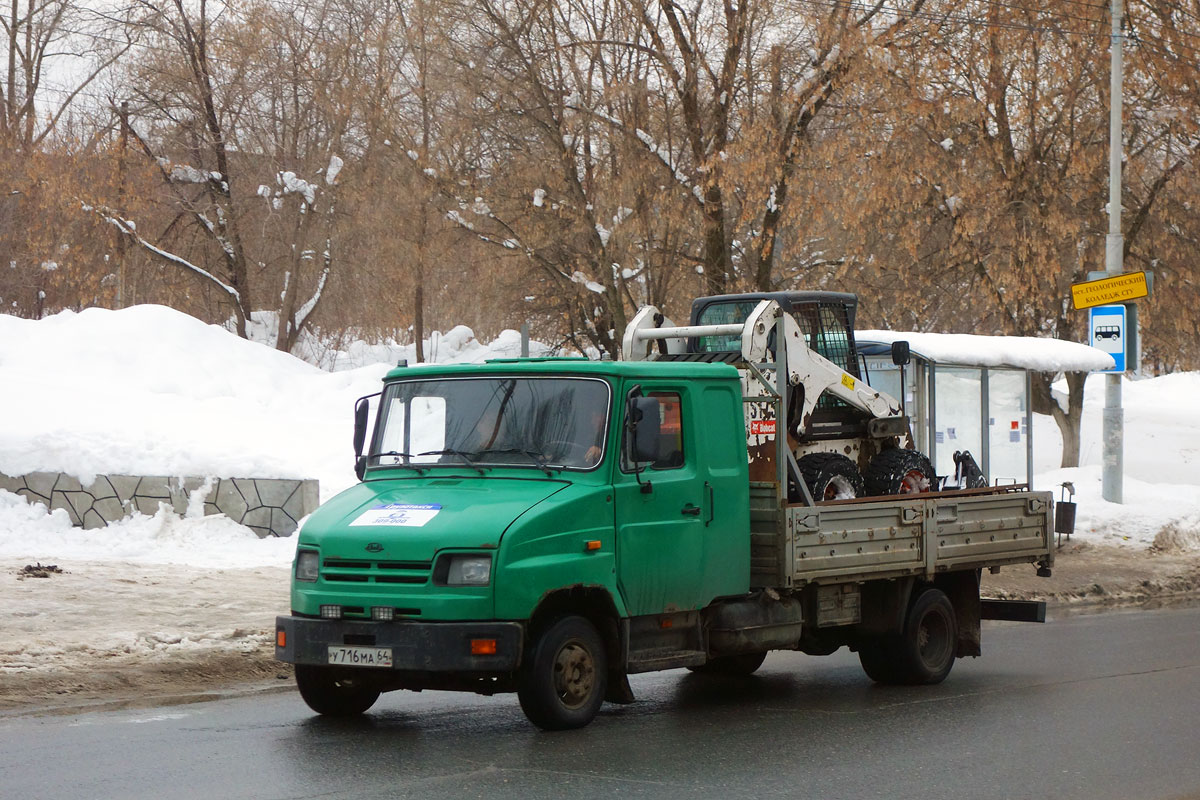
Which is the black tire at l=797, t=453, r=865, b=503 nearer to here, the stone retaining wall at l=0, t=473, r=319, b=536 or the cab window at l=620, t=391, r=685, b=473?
the cab window at l=620, t=391, r=685, b=473

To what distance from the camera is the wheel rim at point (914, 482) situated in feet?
40.9

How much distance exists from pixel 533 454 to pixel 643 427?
66cm

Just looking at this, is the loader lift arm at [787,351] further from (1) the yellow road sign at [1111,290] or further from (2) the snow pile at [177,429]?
(1) the yellow road sign at [1111,290]

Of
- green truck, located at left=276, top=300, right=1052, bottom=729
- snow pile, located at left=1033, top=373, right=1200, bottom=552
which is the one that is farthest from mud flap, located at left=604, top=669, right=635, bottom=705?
snow pile, located at left=1033, top=373, right=1200, bottom=552

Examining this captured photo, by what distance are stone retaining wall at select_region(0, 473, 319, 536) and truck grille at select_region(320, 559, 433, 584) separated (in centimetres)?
855

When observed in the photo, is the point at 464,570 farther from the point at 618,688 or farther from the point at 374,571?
the point at 618,688

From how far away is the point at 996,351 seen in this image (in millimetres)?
20641

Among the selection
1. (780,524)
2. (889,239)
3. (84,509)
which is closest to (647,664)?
(780,524)

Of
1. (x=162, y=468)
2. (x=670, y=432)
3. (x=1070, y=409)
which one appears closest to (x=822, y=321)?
(x=670, y=432)

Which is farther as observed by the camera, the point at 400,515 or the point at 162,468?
the point at 162,468

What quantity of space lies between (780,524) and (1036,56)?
724 inches

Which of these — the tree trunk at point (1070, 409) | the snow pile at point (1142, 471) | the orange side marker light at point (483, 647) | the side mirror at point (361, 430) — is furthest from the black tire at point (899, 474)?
the tree trunk at point (1070, 409)

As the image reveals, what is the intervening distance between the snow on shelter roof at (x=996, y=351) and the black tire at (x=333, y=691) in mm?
10901

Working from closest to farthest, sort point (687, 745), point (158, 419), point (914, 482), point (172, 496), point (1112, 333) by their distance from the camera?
point (687, 745), point (914, 482), point (172, 496), point (158, 419), point (1112, 333)
